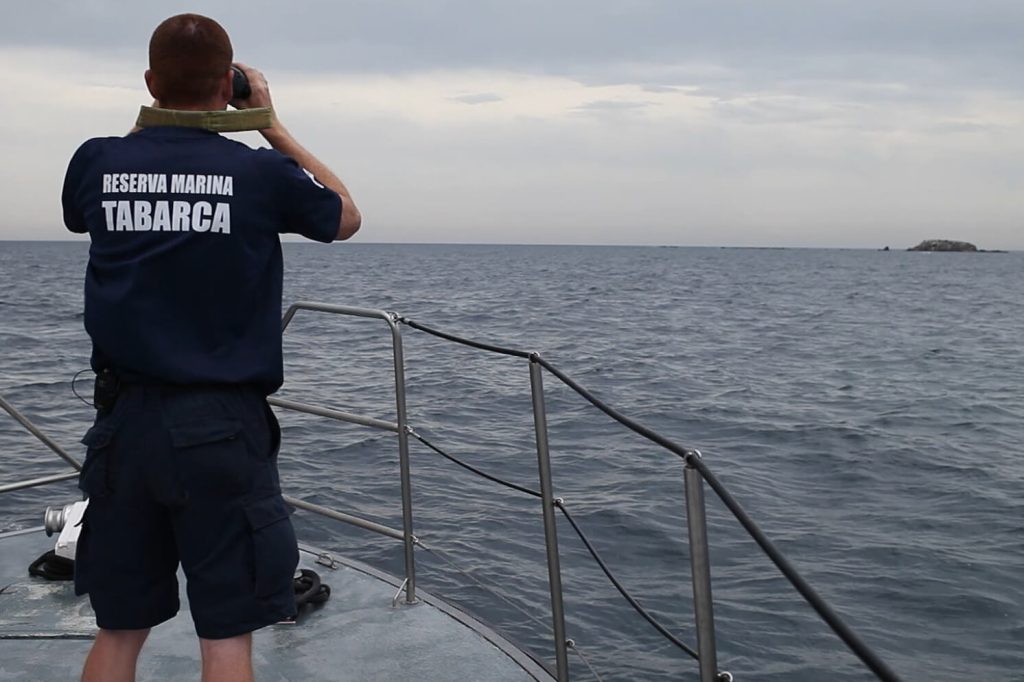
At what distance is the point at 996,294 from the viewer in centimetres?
5359

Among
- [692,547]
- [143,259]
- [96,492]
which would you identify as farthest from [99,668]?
[692,547]

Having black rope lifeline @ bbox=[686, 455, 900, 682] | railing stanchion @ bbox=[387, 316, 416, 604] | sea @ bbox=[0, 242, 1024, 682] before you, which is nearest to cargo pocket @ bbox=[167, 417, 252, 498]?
black rope lifeline @ bbox=[686, 455, 900, 682]

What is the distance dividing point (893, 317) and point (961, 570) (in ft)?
91.6

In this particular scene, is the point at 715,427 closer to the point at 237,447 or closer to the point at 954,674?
the point at 954,674

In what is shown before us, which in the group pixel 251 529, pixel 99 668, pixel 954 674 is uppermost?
pixel 251 529

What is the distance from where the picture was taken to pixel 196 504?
208 centimetres

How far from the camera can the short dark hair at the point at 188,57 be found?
2.04 m

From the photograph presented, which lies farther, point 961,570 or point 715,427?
point 715,427

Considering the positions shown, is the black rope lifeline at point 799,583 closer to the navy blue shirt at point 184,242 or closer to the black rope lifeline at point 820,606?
the black rope lifeline at point 820,606

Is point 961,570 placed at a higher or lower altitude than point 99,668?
lower

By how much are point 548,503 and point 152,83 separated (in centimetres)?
148

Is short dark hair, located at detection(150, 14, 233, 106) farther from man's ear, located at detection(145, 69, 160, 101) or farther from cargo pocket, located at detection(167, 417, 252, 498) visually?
cargo pocket, located at detection(167, 417, 252, 498)

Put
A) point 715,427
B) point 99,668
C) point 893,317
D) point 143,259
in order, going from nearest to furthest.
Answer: point 143,259, point 99,668, point 715,427, point 893,317

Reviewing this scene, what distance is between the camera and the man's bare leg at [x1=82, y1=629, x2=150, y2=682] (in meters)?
2.28
